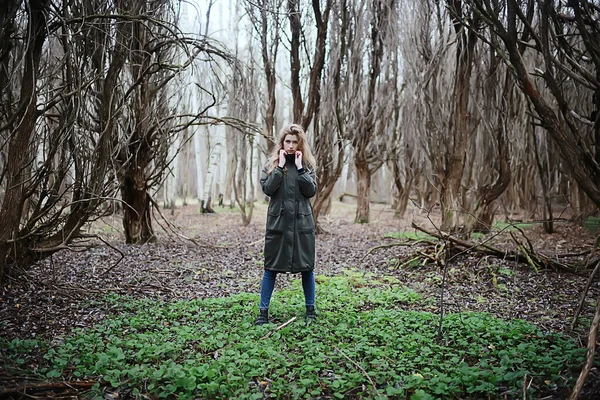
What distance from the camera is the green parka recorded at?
Answer: 4074mm

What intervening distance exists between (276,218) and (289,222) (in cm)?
12

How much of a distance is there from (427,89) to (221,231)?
18.7 ft

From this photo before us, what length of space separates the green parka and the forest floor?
53.8 inches

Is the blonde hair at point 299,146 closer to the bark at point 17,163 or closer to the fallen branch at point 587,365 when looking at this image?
the bark at point 17,163

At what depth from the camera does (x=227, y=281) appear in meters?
5.96

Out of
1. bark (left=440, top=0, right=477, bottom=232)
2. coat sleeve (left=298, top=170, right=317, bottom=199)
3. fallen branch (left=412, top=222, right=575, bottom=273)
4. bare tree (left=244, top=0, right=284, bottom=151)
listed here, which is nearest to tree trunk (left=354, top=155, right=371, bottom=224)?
bare tree (left=244, top=0, right=284, bottom=151)

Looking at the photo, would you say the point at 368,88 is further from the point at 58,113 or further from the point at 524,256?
the point at 58,113

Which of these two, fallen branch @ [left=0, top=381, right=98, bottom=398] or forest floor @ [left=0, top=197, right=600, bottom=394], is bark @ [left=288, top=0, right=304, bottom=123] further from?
→ fallen branch @ [left=0, top=381, right=98, bottom=398]

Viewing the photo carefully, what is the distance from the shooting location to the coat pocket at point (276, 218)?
13.5 feet

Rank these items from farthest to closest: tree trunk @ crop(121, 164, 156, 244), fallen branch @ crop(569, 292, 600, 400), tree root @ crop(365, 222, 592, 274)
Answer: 1. tree trunk @ crop(121, 164, 156, 244)
2. tree root @ crop(365, 222, 592, 274)
3. fallen branch @ crop(569, 292, 600, 400)

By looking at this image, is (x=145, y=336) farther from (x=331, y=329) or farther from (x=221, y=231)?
(x=221, y=231)

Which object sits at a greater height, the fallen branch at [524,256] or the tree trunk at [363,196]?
the tree trunk at [363,196]

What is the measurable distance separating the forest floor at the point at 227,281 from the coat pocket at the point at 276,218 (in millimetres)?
1551

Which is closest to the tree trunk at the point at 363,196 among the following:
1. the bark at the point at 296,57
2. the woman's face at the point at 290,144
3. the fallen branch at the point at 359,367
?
the bark at the point at 296,57
